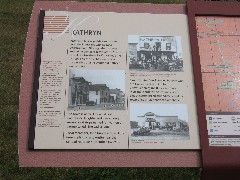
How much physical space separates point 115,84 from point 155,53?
0.26 metres

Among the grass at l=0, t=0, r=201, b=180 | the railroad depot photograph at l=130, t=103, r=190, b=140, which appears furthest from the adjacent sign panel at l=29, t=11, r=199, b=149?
the grass at l=0, t=0, r=201, b=180

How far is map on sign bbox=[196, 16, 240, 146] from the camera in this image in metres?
2.08

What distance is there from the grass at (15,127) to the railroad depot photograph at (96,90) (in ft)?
4.92

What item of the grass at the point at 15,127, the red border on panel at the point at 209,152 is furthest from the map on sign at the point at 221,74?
the grass at the point at 15,127

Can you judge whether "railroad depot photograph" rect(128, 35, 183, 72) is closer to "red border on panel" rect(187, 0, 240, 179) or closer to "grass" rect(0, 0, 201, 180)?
"red border on panel" rect(187, 0, 240, 179)

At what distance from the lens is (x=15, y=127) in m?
3.90

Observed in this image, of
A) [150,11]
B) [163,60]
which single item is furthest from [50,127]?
[150,11]

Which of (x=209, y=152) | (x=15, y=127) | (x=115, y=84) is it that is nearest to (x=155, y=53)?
(x=115, y=84)

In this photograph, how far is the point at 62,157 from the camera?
79.4 inches

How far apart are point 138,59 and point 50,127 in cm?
54

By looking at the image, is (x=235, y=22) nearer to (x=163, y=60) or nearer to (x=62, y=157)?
(x=163, y=60)

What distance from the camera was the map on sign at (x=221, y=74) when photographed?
208 centimetres

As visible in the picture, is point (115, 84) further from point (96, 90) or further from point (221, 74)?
point (221, 74)

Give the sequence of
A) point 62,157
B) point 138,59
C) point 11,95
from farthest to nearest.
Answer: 1. point 11,95
2. point 138,59
3. point 62,157
